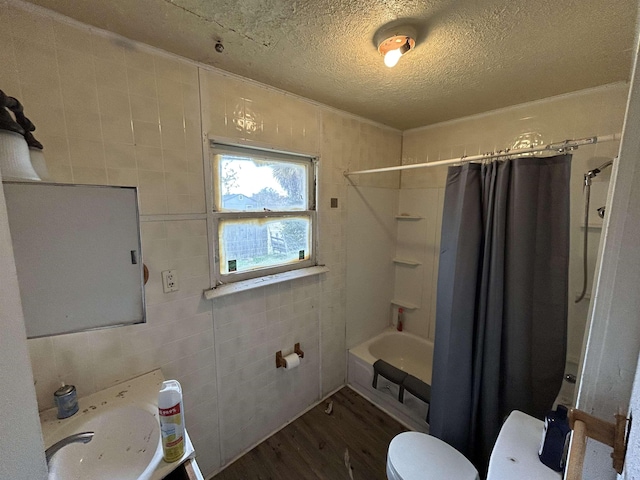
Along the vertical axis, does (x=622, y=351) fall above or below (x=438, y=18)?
below

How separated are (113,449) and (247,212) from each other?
1233mm

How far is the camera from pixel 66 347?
1106 mm

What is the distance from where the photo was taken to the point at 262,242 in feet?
5.76

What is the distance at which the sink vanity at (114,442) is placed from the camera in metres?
0.86

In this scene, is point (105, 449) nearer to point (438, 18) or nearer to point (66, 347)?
point (66, 347)

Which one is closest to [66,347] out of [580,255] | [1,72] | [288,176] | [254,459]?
[1,72]

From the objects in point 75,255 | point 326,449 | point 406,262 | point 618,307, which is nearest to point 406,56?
point 618,307

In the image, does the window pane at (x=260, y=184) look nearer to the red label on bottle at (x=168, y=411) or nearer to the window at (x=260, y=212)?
the window at (x=260, y=212)

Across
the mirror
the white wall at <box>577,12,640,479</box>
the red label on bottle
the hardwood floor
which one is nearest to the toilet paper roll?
the hardwood floor

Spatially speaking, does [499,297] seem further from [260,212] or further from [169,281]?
[169,281]

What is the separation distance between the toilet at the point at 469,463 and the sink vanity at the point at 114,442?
1010 millimetres

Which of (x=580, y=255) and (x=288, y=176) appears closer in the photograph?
(x=580, y=255)

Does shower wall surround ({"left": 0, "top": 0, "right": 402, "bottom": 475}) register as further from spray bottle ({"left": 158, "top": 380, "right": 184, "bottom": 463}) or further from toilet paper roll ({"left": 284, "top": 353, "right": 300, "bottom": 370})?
spray bottle ({"left": 158, "top": 380, "right": 184, "bottom": 463})

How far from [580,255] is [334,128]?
1.93 metres
